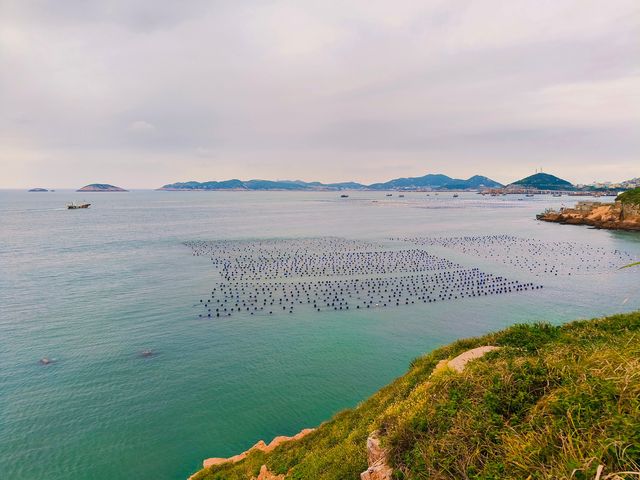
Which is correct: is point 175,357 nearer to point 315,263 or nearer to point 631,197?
point 315,263

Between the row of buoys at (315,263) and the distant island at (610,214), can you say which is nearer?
the row of buoys at (315,263)

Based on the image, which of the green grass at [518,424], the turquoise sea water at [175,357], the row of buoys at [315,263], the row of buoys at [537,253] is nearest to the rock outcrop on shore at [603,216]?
the row of buoys at [537,253]

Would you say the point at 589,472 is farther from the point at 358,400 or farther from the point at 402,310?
the point at 402,310

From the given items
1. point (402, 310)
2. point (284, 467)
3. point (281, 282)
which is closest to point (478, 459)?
point (284, 467)

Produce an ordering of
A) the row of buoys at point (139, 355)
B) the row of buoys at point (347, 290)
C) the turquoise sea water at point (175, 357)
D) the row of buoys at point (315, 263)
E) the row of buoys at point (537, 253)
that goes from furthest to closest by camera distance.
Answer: the row of buoys at point (537, 253) → the row of buoys at point (315, 263) → the row of buoys at point (347, 290) → the row of buoys at point (139, 355) → the turquoise sea water at point (175, 357)

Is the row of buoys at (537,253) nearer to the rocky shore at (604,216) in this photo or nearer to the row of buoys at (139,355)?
the rocky shore at (604,216)

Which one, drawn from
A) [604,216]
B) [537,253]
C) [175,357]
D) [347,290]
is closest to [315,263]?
[347,290]

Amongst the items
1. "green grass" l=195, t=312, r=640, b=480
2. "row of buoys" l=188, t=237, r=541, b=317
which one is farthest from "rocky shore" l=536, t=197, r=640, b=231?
"green grass" l=195, t=312, r=640, b=480
